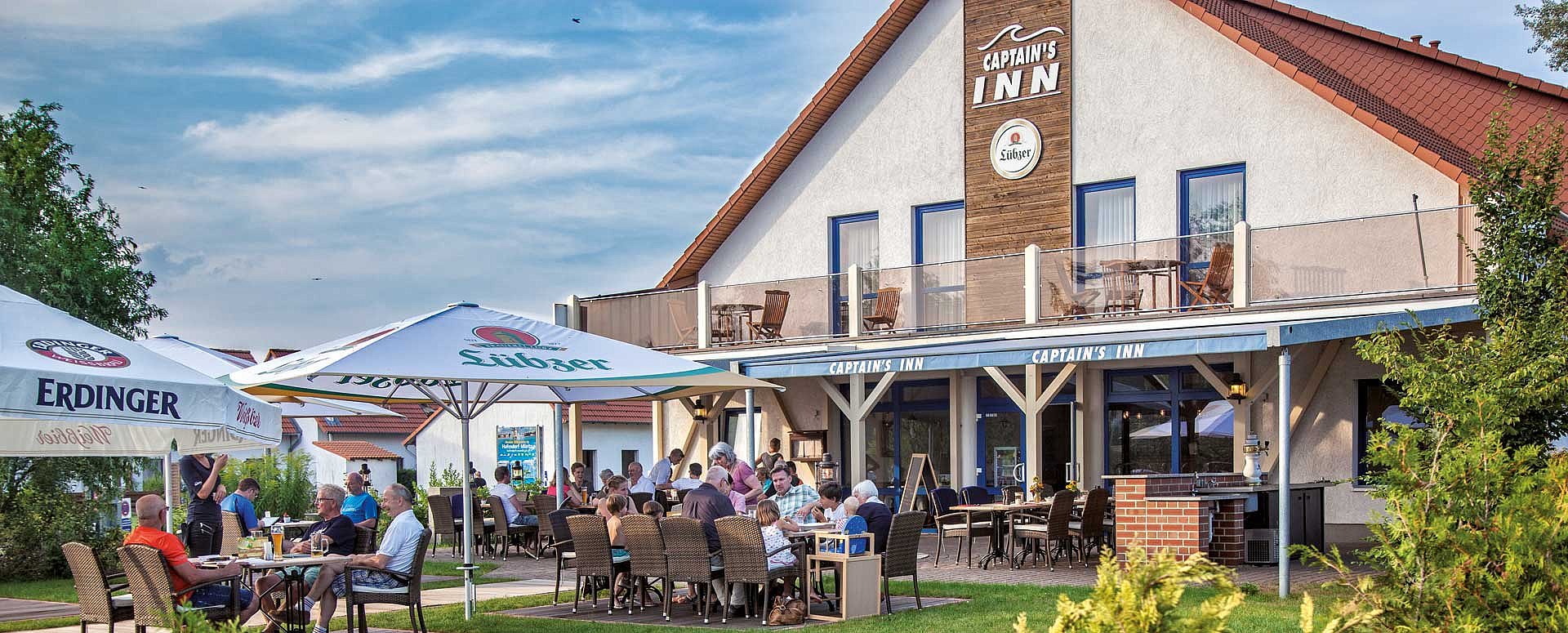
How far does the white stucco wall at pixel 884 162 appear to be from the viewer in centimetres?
2095

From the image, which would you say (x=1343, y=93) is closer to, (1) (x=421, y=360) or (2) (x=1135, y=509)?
(2) (x=1135, y=509)

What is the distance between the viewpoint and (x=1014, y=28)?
20234 millimetres

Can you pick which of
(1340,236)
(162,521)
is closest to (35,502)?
(162,521)

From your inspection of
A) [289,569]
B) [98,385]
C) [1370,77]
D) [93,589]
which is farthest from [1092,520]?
[98,385]

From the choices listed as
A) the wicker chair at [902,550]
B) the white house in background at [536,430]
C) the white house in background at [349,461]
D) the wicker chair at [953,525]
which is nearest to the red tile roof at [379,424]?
the white house in background at [349,461]

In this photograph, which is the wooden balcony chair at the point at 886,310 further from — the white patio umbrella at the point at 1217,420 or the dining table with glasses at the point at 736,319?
the white patio umbrella at the point at 1217,420

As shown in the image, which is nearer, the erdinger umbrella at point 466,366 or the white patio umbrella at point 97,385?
the white patio umbrella at point 97,385

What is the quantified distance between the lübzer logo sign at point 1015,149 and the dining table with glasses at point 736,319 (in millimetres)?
3999

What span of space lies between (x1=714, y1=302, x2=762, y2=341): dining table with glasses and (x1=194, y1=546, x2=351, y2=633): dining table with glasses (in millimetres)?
11625

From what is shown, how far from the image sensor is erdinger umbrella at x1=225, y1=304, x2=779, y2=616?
32.8 ft

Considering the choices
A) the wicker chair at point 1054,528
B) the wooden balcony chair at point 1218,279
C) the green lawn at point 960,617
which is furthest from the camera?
the wooden balcony chair at point 1218,279

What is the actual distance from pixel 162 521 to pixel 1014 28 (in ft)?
46.9

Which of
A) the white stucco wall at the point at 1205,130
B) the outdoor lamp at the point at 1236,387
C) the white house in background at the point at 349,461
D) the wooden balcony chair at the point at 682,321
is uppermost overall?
the white stucco wall at the point at 1205,130

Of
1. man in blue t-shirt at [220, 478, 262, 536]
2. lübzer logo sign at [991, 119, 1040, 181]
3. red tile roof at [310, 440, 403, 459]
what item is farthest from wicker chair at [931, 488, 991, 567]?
red tile roof at [310, 440, 403, 459]
